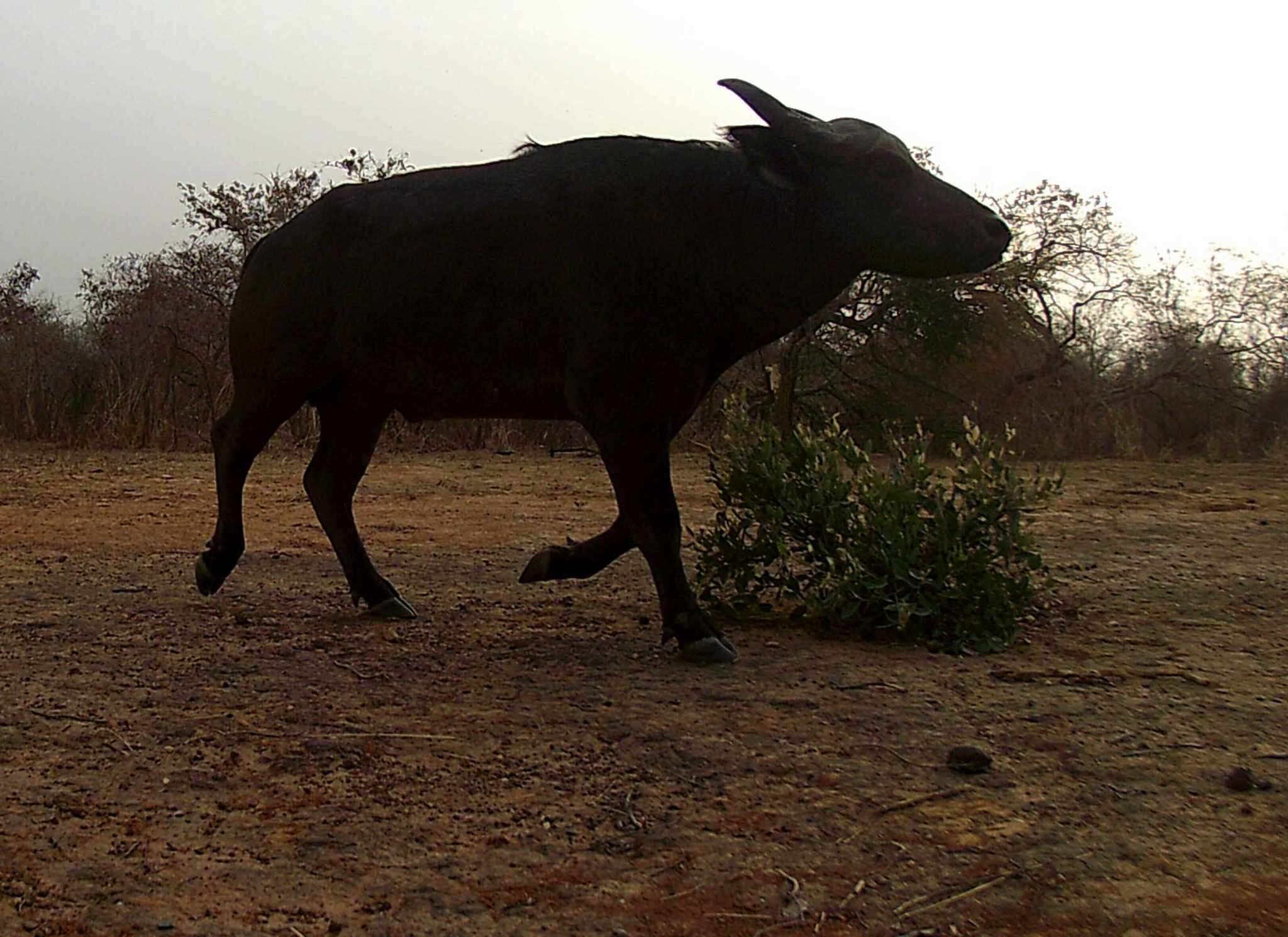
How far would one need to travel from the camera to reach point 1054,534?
784cm

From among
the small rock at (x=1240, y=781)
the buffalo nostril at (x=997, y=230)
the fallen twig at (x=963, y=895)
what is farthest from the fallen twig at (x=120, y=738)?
the buffalo nostril at (x=997, y=230)

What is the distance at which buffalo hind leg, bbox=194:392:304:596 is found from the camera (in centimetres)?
518

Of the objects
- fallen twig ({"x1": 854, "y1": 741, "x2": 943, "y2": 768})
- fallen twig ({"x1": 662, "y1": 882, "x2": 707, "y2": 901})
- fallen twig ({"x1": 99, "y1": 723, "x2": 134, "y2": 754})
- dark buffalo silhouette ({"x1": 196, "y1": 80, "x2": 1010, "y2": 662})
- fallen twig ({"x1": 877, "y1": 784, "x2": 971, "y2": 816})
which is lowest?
fallen twig ({"x1": 662, "y1": 882, "x2": 707, "y2": 901})

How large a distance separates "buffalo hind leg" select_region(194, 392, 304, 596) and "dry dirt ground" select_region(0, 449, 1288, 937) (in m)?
0.18

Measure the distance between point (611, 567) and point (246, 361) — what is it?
88.5 inches

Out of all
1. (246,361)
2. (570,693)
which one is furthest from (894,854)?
(246,361)

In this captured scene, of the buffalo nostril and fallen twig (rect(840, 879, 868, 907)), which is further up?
the buffalo nostril

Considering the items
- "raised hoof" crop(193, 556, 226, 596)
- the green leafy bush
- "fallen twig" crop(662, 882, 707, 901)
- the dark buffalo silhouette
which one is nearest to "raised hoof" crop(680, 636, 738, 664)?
the dark buffalo silhouette

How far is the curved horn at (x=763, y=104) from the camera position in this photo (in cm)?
463

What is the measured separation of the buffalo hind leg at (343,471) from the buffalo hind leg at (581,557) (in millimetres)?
596

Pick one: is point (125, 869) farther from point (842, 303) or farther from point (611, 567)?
point (842, 303)

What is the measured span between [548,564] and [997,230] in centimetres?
222

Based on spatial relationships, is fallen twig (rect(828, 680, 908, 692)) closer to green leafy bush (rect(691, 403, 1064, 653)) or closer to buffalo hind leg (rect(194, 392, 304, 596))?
green leafy bush (rect(691, 403, 1064, 653))

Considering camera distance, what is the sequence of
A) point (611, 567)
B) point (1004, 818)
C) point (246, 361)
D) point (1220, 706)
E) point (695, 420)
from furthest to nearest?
point (695, 420), point (611, 567), point (246, 361), point (1220, 706), point (1004, 818)
